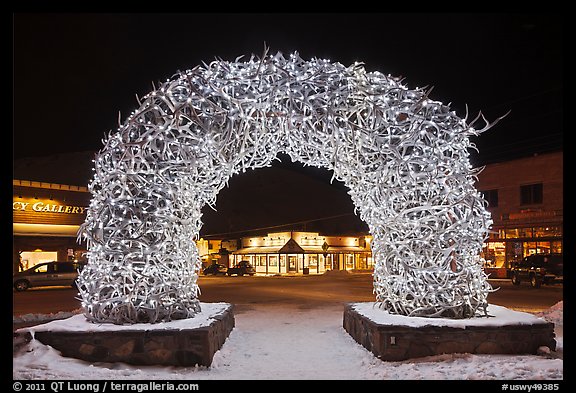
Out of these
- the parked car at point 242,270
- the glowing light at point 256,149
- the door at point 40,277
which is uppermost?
the glowing light at point 256,149

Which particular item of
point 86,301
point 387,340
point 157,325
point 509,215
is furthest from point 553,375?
point 509,215

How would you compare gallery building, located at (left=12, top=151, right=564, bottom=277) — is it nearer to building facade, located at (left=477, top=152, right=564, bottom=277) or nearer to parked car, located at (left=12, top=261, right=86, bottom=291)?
building facade, located at (left=477, top=152, right=564, bottom=277)

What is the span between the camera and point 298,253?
1503 inches

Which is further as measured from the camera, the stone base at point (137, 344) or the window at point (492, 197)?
the window at point (492, 197)

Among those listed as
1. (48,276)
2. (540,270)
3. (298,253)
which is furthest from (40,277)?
(540,270)

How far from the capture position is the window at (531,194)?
29.6 meters

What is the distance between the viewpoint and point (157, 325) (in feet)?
23.4

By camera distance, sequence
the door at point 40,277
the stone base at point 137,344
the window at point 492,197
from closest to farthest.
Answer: the stone base at point 137,344 → the door at point 40,277 → the window at point 492,197

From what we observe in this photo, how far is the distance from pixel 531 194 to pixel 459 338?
85.8 ft

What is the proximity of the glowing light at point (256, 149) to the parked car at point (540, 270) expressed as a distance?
17.1m

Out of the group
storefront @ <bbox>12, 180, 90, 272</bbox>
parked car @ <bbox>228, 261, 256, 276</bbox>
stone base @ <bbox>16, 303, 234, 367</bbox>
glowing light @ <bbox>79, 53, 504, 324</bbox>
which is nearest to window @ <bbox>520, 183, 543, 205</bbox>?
parked car @ <bbox>228, 261, 256, 276</bbox>

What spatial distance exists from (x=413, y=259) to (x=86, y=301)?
4.93m

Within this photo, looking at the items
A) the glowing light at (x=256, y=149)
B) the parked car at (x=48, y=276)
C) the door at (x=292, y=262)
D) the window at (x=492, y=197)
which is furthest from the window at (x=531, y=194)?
the parked car at (x=48, y=276)

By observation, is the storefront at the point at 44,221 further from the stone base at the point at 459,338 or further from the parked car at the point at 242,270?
the stone base at the point at 459,338
